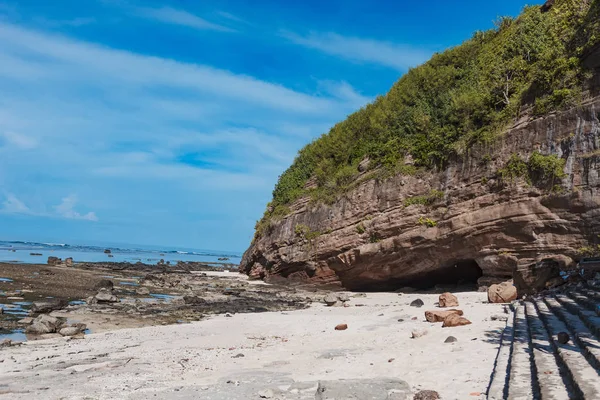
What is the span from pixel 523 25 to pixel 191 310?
2161 cm

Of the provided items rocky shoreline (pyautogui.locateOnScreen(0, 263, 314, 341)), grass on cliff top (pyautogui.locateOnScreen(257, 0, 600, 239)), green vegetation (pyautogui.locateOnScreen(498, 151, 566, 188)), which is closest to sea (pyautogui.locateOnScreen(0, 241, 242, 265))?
rocky shoreline (pyautogui.locateOnScreen(0, 263, 314, 341))

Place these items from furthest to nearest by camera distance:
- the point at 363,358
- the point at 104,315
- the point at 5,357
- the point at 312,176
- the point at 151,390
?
the point at 312,176
the point at 104,315
the point at 5,357
the point at 363,358
the point at 151,390

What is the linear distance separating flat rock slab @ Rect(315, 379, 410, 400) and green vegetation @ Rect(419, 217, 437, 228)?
614 inches

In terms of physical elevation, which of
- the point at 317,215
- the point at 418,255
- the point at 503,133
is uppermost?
the point at 503,133

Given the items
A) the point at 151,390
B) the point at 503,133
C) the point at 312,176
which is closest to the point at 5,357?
the point at 151,390

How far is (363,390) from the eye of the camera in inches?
254

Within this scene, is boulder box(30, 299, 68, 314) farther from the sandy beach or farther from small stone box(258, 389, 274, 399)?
small stone box(258, 389, 274, 399)

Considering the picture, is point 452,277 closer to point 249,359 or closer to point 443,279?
point 443,279

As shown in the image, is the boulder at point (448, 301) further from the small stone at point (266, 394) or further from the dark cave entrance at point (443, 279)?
the small stone at point (266, 394)

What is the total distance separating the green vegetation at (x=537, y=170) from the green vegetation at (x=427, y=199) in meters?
3.25

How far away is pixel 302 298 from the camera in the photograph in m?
23.1

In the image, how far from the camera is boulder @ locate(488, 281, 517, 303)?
49.5ft

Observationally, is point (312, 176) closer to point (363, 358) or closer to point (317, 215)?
point (317, 215)

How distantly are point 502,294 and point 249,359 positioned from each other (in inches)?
383
